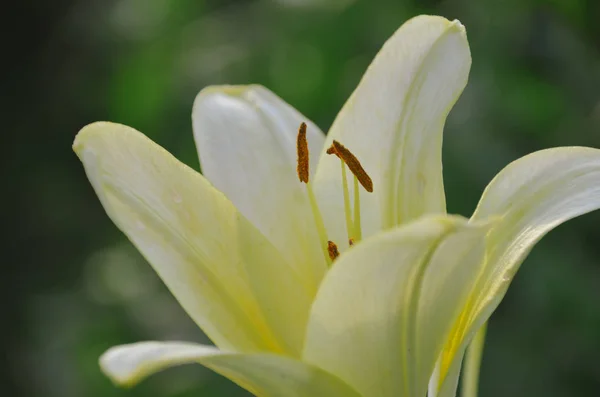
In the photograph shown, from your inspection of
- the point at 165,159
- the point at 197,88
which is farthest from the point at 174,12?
the point at 165,159

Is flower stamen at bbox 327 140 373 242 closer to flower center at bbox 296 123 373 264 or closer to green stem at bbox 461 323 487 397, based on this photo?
flower center at bbox 296 123 373 264

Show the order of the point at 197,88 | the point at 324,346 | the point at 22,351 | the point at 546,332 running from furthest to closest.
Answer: the point at 22,351
the point at 197,88
the point at 546,332
the point at 324,346

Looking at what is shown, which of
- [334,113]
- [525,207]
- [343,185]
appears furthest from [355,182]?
[334,113]

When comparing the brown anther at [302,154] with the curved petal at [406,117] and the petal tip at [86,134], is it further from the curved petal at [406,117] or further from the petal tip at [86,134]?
the petal tip at [86,134]

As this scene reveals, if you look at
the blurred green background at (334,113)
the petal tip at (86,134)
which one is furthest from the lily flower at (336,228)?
the blurred green background at (334,113)

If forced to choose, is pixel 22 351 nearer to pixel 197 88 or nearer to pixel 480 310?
pixel 197 88

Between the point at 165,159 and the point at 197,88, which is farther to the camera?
the point at 197,88

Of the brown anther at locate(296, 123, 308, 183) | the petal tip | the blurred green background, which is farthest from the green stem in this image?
the blurred green background
